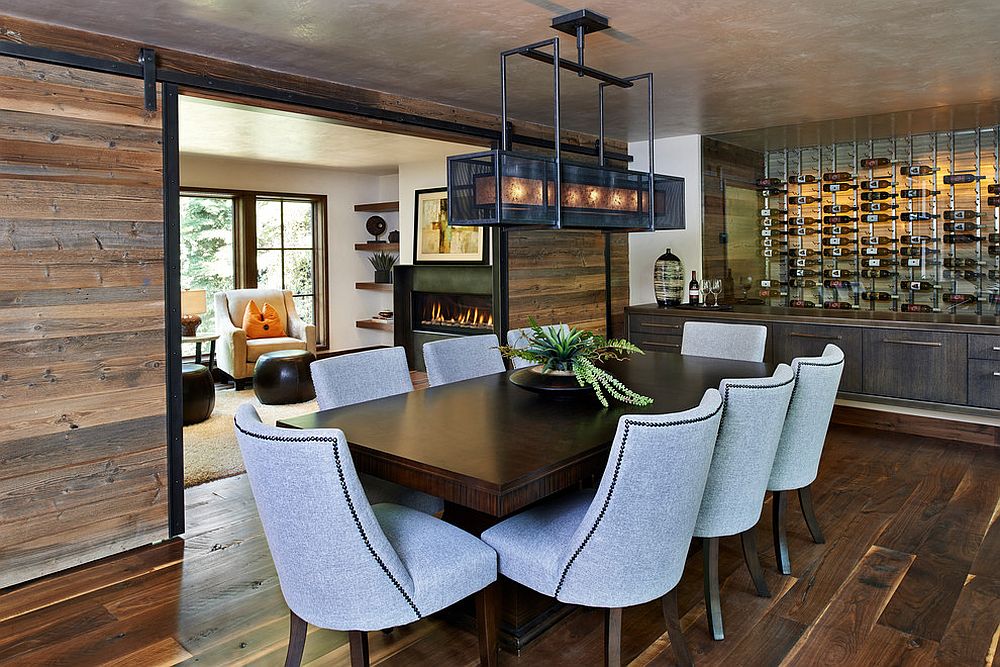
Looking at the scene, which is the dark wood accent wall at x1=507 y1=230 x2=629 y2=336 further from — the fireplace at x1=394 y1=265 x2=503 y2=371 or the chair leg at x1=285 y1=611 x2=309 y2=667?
the chair leg at x1=285 y1=611 x2=309 y2=667

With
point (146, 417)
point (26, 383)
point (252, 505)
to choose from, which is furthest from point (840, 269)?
point (26, 383)

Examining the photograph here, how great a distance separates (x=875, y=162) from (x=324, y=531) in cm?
574

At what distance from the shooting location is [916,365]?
4.81m

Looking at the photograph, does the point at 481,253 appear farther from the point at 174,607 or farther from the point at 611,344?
the point at 174,607

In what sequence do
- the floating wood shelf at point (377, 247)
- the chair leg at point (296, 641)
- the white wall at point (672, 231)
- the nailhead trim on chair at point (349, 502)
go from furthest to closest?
the floating wood shelf at point (377, 247) < the white wall at point (672, 231) < the chair leg at point (296, 641) < the nailhead trim on chair at point (349, 502)

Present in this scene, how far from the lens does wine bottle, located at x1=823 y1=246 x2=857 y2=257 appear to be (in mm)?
6094

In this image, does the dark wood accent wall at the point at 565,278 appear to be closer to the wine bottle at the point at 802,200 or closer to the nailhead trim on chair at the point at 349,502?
the wine bottle at the point at 802,200

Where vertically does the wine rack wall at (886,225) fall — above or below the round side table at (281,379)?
above

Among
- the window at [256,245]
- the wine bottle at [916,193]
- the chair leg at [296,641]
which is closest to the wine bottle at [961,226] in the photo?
the wine bottle at [916,193]

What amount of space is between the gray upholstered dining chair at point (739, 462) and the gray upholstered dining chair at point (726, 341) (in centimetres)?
154

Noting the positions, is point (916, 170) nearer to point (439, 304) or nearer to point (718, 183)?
point (718, 183)

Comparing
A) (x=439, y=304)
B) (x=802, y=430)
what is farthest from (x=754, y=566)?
(x=439, y=304)

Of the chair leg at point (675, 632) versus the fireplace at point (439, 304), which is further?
the fireplace at point (439, 304)

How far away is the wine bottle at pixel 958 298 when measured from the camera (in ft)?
18.0
